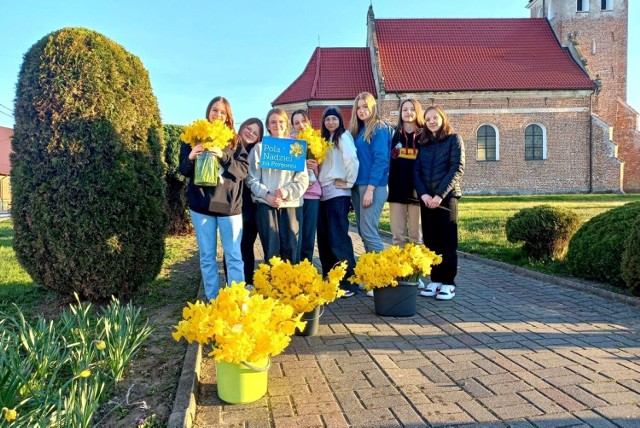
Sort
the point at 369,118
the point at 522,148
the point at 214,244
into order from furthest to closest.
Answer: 1. the point at 522,148
2. the point at 369,118
3. the point at 214,244

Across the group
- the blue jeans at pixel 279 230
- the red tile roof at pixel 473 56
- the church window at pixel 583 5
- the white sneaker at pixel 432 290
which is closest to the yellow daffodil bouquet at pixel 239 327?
the blue jeans at pixel 279 230

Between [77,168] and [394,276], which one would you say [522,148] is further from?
[77,168]

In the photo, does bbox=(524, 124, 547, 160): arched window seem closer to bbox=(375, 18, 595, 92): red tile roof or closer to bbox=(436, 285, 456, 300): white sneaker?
bbox=(375, 18, 595, 92): red tile roof

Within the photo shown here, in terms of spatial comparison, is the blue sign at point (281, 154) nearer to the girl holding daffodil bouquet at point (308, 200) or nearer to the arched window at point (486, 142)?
the girl holding daffodil bouquet at point (308, 200)

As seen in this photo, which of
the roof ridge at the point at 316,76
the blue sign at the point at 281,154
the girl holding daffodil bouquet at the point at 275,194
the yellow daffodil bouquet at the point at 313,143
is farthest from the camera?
the roof ridge at the point at 316,76

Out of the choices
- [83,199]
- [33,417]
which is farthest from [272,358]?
[83,199]

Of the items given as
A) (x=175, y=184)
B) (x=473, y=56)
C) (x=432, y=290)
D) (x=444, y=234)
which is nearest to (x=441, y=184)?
(x=444, y=234)

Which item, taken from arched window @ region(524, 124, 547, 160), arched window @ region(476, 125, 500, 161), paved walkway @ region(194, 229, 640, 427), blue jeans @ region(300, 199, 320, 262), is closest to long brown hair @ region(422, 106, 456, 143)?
blue jeans @ region(300, 199, 320, 262)

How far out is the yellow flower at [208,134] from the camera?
4305 mm

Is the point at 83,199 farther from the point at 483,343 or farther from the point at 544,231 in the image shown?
the point at 544,231

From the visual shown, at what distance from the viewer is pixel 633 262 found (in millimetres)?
5242

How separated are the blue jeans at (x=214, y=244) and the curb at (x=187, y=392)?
3.10 ft

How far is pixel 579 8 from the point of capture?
3198 centimetres

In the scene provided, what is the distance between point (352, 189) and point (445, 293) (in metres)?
1.61
